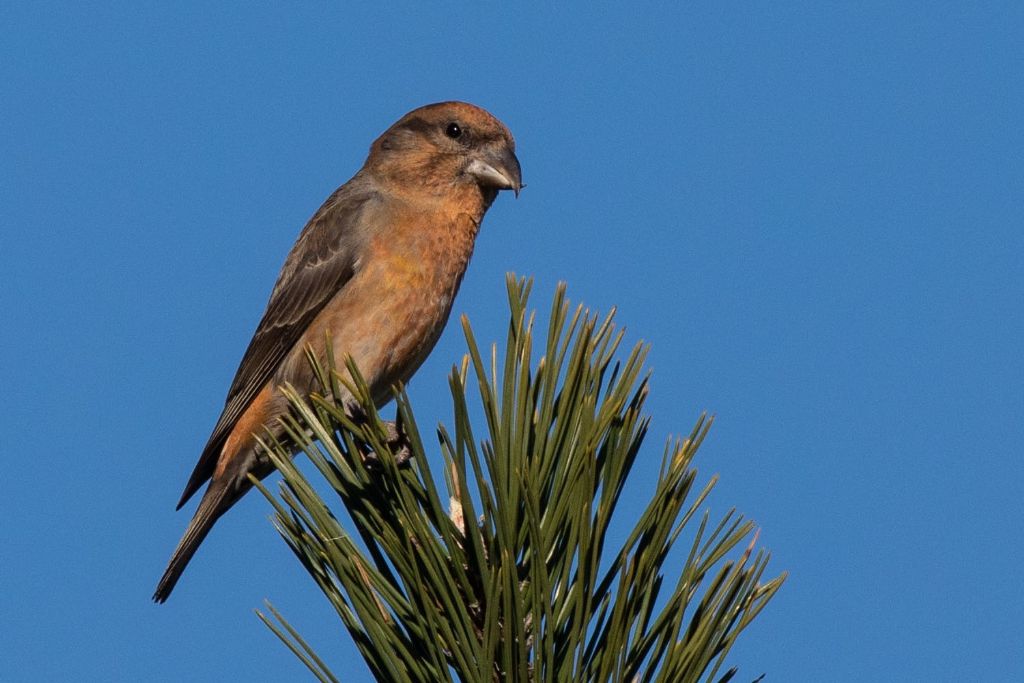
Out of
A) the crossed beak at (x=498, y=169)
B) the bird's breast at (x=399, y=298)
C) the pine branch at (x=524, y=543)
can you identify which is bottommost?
the pine branch at (x=524, y=543)

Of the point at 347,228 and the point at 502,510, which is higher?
the point at 347,228

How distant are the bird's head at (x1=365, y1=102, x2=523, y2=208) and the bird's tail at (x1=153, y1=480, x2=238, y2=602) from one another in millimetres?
1711

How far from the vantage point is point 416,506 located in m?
2.88

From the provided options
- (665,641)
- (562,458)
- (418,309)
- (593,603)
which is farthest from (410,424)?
(418,309)

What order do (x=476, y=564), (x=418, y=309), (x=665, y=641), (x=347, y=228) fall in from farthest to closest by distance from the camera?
(x=347, y=228) → (x=418, y=309) → (x=476, y=564) → (x=665, y=641)

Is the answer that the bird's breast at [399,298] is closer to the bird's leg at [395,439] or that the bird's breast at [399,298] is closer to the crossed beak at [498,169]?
the crossed beak at [498,169]

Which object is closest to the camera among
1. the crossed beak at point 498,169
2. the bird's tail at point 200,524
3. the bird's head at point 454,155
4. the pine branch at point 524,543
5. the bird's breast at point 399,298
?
the pine branch at point 524,543

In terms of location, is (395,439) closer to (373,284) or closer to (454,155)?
(373,284)

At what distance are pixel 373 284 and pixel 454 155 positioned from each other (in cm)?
86

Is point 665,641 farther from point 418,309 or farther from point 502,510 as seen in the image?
point 418,309

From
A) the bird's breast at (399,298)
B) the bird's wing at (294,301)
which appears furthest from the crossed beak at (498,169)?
the bird's wing at (294,301)

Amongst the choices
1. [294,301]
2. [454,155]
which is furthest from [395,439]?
[454,155]

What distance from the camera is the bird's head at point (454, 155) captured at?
5895 mm

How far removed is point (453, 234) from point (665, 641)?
3313mm
